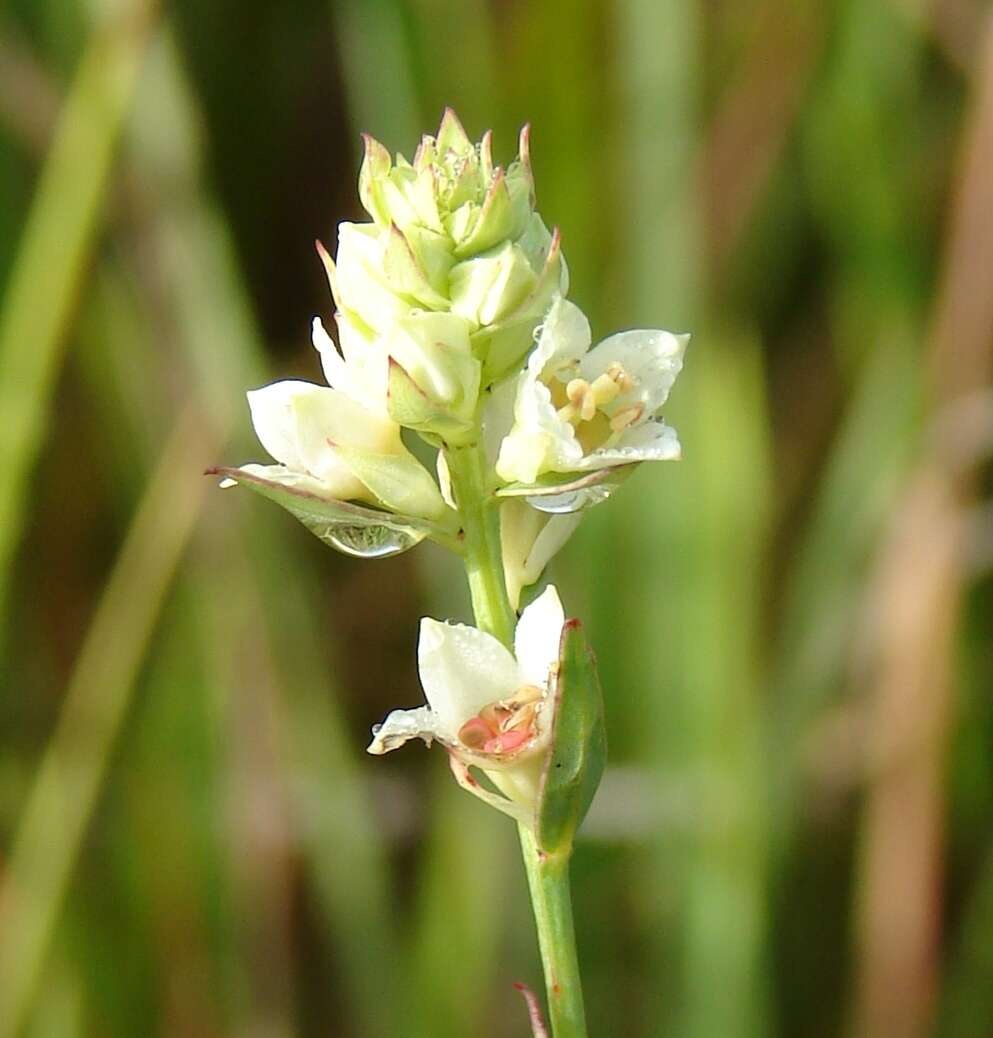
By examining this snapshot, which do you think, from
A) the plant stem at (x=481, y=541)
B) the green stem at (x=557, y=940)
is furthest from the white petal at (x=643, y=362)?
the green stem at (x=557, y=940)

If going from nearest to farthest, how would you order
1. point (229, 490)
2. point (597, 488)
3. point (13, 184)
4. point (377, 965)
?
point (597, 488)
point (377, 965)
point (229, 490)
point (13, 184)

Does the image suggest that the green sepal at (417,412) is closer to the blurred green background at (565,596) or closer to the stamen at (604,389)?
the stamen at (604,389)

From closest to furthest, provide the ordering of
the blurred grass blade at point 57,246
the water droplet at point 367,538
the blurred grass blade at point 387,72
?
the water droplet at point 367,538, the blurred grass blade at point 57,246, the blurred grass blade at point 387,72

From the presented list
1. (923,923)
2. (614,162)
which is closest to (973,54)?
(614,162)

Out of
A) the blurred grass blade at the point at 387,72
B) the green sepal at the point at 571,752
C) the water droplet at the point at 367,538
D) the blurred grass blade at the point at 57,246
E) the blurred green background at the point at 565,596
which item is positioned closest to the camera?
the green sepal at the point at 571,752

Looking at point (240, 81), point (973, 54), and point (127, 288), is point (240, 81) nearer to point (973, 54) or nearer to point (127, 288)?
point (127, 288)

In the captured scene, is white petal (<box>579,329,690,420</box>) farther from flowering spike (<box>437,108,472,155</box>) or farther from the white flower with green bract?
flowering spike (<box>437,108,472,155</box>)
